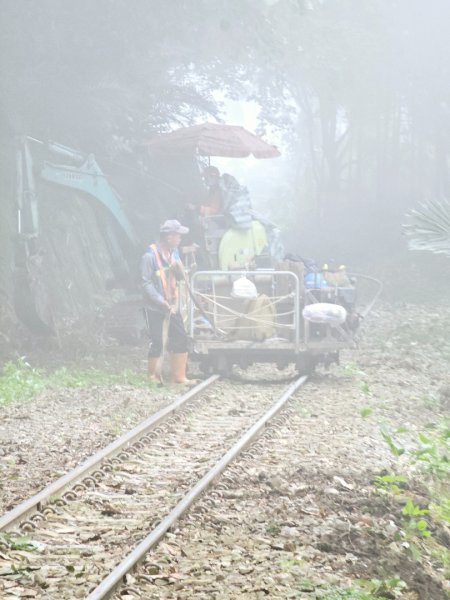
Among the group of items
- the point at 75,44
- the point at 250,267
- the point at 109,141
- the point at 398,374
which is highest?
the point at 75,44

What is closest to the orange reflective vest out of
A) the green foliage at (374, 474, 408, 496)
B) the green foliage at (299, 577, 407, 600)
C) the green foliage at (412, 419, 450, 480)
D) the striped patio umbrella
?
the green foliage at (412, 419, 450, 480)

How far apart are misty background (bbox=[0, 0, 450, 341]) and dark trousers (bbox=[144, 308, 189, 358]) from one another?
11.6ft

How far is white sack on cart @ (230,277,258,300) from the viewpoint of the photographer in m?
17.0

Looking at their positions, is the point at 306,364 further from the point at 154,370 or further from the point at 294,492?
the point at 294,492

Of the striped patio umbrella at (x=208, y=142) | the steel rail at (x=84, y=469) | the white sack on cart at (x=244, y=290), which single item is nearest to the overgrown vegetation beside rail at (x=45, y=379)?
the white sack on cart at (x=244, y=290)

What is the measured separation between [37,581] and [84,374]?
10.4 m

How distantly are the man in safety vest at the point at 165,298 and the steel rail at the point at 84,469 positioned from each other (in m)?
1.85

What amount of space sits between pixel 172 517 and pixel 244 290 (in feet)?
30.6

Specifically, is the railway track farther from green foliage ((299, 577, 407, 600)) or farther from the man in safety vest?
the man in safety vest

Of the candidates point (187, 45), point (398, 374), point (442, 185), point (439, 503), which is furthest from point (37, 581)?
point (442, 185)

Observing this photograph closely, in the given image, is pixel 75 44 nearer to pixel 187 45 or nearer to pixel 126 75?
pixel 126 75

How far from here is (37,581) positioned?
21.4 ft

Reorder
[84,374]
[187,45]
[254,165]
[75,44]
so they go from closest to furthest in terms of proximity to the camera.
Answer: [84,374] < [75,44] < [187,45] < [254,165]

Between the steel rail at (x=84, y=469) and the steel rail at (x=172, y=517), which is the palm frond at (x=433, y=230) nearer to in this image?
the steel rail at (x=172, y=517)
